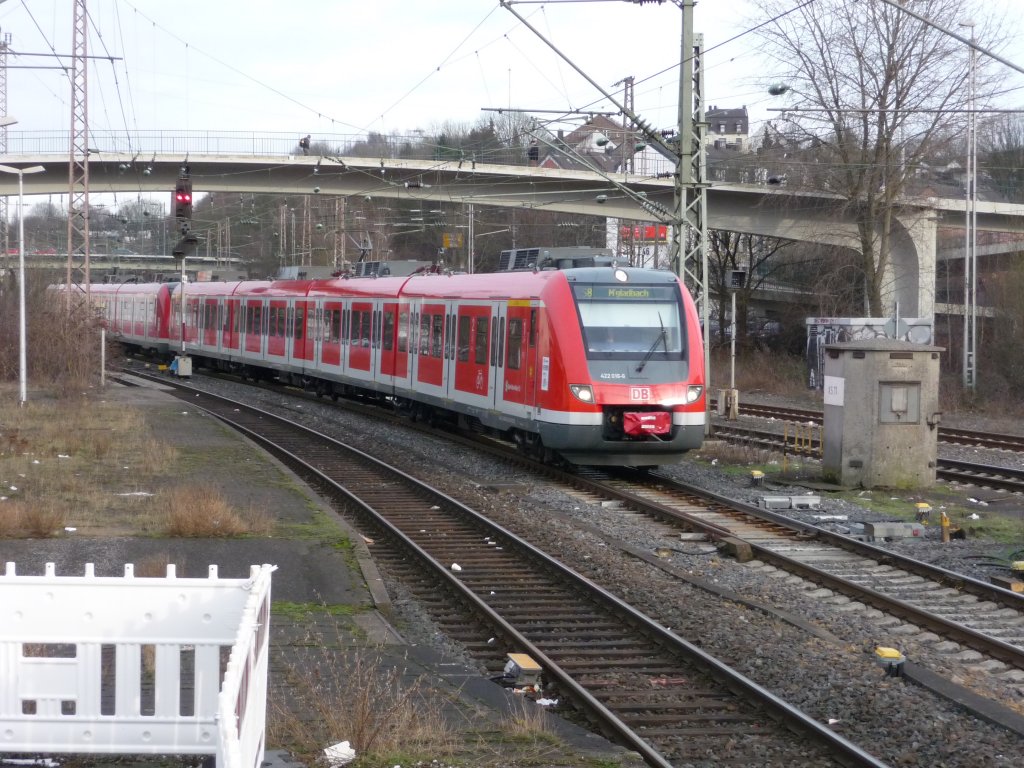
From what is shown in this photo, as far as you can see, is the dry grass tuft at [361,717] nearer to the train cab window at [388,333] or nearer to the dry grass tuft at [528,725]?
the dry grass tuft at [528,725]

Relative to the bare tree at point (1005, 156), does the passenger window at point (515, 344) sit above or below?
below

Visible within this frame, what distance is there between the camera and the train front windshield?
54.7ft

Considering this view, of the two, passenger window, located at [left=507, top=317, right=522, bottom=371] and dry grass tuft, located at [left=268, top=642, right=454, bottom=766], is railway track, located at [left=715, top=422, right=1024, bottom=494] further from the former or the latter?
dry grass tuft, located at [left=268, top=642, right=454, bottom=766]

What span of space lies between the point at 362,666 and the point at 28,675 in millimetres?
2650

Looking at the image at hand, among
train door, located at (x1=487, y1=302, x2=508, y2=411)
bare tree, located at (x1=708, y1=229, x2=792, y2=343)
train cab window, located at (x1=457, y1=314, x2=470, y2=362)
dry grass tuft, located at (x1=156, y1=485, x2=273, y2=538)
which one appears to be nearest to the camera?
dry grass tuft, located at (x1=156, y1=485, x2=273, y2=538)

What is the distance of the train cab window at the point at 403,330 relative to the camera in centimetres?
2434

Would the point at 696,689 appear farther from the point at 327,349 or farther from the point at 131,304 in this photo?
the point at 131,304

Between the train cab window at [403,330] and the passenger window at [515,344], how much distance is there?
6.21 meters

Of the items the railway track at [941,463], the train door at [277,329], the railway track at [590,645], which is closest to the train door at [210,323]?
the train door at [277,329]

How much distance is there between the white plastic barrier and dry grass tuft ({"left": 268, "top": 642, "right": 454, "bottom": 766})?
0.72 m

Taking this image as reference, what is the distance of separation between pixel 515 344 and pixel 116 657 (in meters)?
13.1

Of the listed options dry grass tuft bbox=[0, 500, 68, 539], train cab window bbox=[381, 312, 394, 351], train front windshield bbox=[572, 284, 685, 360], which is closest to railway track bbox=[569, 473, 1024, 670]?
train front windshield bbox=[572, 284, 685, 360]

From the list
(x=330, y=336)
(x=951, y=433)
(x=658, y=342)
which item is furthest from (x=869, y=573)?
(x=330, y=336)

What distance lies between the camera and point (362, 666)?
7617 millimetres
